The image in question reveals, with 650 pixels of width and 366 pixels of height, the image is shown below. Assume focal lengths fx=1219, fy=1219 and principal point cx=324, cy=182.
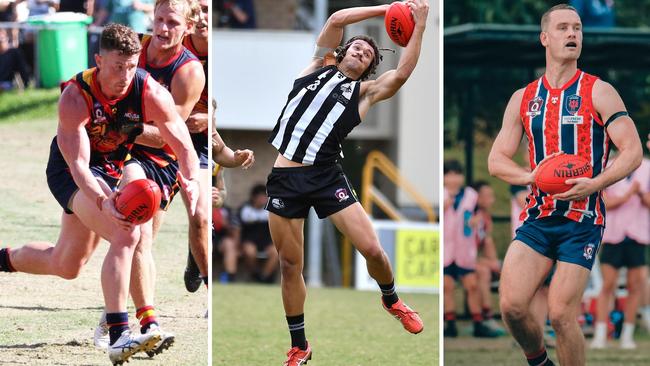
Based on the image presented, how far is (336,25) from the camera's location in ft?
21.4

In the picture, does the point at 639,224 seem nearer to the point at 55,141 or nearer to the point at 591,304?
the point at 591,304

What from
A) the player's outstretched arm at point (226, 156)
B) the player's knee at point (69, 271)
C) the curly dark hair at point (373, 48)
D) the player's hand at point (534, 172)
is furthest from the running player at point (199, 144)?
the player's hand at point (534, 172)

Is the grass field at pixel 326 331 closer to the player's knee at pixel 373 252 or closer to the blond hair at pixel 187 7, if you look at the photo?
the player's knee at pixel 373 252

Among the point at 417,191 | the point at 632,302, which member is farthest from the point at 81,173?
the point at 417,191

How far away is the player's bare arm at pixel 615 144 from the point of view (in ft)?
20.6

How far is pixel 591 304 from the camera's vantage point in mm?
11414

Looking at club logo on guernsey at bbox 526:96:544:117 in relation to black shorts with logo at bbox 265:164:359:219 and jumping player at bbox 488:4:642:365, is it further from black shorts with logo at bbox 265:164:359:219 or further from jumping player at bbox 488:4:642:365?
black shorts with logo at bbox 265:164:359:219

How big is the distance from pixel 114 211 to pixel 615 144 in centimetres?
Result: 263

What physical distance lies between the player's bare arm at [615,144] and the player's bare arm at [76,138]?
96.6 inches

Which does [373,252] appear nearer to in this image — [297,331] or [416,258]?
[297,331]

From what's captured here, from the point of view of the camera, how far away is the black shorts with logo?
6.40 m

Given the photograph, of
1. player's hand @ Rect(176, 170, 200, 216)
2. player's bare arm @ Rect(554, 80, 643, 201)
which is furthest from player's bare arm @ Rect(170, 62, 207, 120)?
player's bare arm @ Rect(554, 80, 643, 201)

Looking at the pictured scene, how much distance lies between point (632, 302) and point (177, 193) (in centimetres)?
493

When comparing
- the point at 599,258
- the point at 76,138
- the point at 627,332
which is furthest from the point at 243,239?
the point at 76,138
